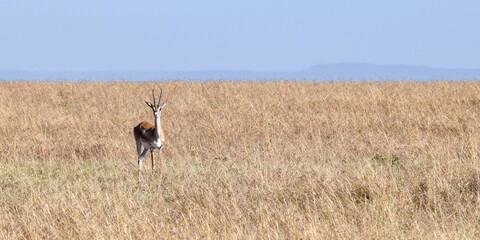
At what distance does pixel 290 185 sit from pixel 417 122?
8014 mm

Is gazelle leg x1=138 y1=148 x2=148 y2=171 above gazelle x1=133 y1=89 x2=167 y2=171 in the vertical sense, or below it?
below

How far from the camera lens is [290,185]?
27.5ft

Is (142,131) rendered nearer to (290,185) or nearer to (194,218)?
(290,185)

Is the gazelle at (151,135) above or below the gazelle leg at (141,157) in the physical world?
above

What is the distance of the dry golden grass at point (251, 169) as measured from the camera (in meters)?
6.68

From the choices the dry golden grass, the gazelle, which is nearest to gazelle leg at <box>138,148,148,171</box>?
the gazelle

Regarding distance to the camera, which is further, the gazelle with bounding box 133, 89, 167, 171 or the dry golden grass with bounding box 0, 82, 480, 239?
the gazelle with bounding box 133, 89, 167, 171

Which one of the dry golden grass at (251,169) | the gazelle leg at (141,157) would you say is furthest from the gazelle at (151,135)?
the dry golden grass at (251,169)

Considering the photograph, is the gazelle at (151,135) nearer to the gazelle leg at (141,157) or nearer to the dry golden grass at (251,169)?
the gazelle leg at (141,157)

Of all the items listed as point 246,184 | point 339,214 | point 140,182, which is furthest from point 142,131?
point 339,214

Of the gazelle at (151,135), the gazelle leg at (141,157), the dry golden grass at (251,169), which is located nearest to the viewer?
the dry golden grass at (251,169)

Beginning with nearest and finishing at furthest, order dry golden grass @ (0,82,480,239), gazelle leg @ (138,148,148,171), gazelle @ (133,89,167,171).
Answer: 1. dry golden grass @ (0,82,480,239)
2. gazelle leg @ (138,148,148,171)
3. gazelle @ (133,89,167,171)

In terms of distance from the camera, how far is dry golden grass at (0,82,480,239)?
263 inches

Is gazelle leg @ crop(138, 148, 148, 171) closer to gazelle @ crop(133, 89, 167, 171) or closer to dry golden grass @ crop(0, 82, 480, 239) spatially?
gazelle @ crop(133, 89, 167, 171)
